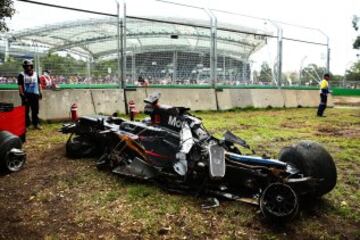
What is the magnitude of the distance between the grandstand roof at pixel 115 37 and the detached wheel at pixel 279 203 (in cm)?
865

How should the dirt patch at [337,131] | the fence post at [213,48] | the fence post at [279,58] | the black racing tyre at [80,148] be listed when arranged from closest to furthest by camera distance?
the black racing tyre at [80,148]
the dirt patch at [337,131]
the fence post at [213,48]
the fence post at [279,58]

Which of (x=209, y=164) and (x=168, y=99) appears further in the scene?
(x=168, y=99)

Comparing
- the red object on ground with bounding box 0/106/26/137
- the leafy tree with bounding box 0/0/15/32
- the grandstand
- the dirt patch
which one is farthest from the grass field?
the grandstand

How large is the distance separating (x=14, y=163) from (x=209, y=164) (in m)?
3.23

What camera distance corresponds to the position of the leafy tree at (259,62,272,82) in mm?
16750

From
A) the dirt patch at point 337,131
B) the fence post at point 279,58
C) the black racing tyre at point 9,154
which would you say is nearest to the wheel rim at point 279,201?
the black racing tyre at point 9,154

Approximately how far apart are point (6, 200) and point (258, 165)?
122 inches

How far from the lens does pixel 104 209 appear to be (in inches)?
168

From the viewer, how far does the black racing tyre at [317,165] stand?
4.25m

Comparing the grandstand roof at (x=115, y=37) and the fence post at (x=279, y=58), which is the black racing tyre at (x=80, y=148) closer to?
the grandstand roof at (x=115, y=37)

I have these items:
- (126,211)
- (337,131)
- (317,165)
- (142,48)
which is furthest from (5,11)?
A: (337,131)

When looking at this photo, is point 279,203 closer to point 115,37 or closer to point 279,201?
point 279,201

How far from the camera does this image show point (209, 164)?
422cm

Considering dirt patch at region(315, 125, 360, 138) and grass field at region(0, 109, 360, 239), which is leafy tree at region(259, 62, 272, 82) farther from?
grass field at region(0, 109, 360, 239)
